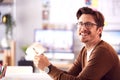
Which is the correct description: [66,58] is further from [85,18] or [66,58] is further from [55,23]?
[85,18]

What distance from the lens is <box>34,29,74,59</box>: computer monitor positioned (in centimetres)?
402

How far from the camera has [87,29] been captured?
1618 mm

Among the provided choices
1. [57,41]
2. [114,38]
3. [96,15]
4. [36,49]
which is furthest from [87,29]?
[114,38]

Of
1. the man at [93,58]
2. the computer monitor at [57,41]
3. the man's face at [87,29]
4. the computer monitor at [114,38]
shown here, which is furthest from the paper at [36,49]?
the computer monitor at [114,38]

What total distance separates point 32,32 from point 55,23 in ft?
1.37

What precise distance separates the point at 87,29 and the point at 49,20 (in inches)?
105

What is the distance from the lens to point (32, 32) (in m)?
4.27

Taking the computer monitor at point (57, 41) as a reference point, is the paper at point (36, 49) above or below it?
above

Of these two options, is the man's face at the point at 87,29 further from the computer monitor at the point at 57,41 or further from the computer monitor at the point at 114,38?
the computer monitor at the point at 114,38

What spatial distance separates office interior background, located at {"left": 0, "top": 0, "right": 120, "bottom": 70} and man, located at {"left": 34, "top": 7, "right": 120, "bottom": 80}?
241 centimetres

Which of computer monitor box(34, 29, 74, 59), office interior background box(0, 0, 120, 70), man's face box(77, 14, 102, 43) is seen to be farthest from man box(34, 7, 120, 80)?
office interior background box(0, 0, 120, 70)

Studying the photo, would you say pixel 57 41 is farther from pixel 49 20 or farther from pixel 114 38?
pixel 114 38

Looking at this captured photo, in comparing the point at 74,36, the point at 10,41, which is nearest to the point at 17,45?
the point at 10,41

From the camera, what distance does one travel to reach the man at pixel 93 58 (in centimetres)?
149
